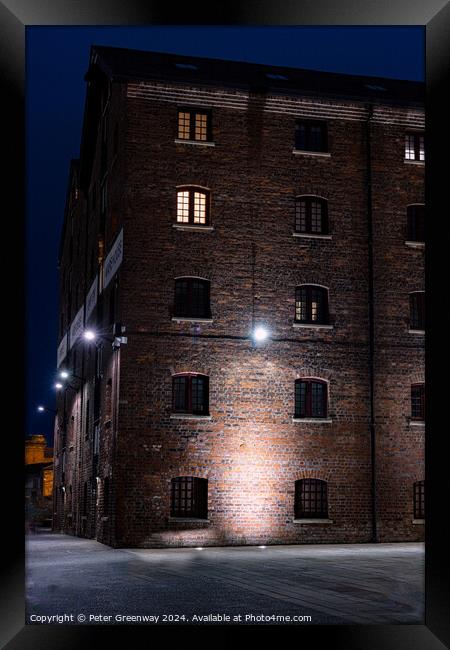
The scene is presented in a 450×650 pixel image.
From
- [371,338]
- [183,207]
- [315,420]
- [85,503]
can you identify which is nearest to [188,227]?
[183,207]

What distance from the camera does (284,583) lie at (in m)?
12.7

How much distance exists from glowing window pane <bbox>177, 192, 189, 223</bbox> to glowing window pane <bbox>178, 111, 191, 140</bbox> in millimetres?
1572

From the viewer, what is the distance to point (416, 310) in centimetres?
2378

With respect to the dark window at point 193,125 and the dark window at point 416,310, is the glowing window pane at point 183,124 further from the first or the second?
the dark window at point 416,310

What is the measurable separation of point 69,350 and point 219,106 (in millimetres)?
16215

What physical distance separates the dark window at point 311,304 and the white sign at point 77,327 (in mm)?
11431

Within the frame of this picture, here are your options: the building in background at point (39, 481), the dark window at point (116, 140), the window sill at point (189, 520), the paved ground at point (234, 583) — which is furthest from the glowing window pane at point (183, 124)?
the building in background at point (39, 481)

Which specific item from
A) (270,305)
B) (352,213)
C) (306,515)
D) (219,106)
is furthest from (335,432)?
(219,106)

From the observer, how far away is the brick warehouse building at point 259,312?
846 inches

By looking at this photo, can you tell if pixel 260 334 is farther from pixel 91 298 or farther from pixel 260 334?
pixel 91 298

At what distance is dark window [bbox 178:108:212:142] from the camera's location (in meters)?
22.9

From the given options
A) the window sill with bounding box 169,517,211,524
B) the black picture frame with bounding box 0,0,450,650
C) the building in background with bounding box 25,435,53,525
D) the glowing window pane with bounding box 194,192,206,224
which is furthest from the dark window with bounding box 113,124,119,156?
the building in background with bounding box 25,435,53,525
